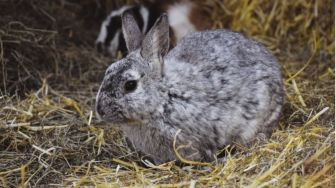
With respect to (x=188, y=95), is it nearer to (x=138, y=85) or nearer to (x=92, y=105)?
(x=138, y=85)

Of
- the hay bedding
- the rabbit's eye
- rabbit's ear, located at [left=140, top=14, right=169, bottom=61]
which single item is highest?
rabbit's ear, located at [left=140, top=14, right=169, bottom=61]

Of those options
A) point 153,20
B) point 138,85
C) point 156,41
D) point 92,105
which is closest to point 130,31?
point 156,41

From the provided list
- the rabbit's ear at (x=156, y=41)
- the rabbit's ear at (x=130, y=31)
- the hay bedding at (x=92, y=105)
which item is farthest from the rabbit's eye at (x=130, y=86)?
the hay bedding at (x=92, y=105)

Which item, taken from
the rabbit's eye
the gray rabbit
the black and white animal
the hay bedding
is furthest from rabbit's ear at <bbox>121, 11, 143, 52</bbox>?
the black and white animal

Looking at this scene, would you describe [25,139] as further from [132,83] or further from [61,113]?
[132,83]

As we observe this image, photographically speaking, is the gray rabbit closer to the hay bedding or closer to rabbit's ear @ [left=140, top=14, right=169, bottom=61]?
rabbit's ear @ [left=140, top=14, right=169, bottom=61]

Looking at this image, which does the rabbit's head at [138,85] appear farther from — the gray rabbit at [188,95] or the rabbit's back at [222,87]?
the rabbit's back at [222,87]

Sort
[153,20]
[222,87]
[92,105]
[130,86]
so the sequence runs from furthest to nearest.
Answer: [153,20] < [92,105] < [222,87] < [130,86]
